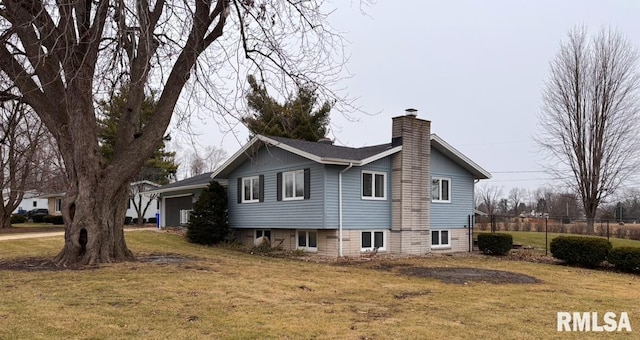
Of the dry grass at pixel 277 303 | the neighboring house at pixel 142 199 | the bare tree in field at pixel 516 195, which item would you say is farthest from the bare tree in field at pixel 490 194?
the dry grass at pixel 277 303

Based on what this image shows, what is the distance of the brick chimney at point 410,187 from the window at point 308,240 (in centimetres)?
278

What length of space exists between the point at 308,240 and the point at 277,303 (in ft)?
36.8

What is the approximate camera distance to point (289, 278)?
11258mm

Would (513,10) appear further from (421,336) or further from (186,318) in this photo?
(186,318)

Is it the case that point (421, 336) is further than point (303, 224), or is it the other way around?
point (303, 224)

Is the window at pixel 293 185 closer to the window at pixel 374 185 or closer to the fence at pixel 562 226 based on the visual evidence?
the window at pixel 374 185

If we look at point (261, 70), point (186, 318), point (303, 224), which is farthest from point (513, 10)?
point (186, 318)

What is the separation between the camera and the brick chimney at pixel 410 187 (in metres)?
19.0

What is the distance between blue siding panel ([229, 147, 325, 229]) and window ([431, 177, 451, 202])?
17.6 feet

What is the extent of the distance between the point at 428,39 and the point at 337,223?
6.69 metres

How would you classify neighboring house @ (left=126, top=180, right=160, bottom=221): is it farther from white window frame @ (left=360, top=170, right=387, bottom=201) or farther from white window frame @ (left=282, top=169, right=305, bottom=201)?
white window frame @ (left=360, top=170, right=387, bottom=201)

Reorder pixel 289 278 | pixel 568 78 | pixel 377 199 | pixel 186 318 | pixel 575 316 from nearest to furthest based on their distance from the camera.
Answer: pixel 186 318 < pixel 575 316 < pixel 289 278 < pixel 377 199 < pixel 568 78

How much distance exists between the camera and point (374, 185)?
19.0 m

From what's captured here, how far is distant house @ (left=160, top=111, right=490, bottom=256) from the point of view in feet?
58.4
